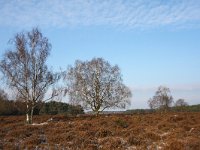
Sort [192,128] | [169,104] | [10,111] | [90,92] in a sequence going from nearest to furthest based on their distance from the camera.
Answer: [192,128], [90,92], [10,111], [169,104]

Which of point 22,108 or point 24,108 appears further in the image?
point 22,108

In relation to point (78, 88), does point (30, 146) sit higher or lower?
lower

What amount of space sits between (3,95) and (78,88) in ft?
56.1

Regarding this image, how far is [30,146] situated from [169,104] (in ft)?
256

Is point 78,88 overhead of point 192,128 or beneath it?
overhead

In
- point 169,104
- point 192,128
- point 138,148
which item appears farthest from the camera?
point 169,104

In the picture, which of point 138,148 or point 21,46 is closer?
point 138,148

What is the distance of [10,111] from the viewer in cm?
5841

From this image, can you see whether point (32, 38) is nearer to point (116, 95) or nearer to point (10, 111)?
point (116, 95)

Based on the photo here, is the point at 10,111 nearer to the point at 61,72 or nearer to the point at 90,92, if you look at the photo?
the point at 90,92

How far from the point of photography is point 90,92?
52594mm

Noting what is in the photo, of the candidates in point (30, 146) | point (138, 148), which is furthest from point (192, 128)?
point (30, 146)

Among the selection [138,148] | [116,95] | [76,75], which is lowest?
[138,148]

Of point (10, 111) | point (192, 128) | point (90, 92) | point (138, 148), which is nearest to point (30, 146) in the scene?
point (138, 148)
